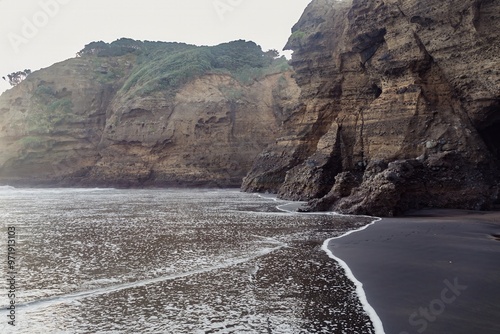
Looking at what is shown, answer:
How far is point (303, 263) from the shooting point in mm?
7711

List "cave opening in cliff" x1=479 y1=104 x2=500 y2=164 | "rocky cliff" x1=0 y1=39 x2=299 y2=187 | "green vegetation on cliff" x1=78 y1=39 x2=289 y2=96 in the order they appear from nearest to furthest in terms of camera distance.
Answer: "cave opening in cliff" x1=479 y1=104 x2=500 y2=164 < "rocky cliff" x1=0 y1=39 x2=299 y2=187 < "green vegetation on cliff" x1=78 y1=39 x2=289 y2=96

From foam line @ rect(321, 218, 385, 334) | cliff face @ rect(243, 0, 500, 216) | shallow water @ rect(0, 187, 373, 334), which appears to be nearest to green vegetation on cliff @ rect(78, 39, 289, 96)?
cliff face @ rect(243, 0, 500, 216)

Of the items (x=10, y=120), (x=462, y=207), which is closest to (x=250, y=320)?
(x=462, y=207)

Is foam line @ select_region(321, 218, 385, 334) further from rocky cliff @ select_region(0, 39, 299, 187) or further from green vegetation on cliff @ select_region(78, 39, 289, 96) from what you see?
green vegetation on cliff @ select_region(78, 39, 289, 96)

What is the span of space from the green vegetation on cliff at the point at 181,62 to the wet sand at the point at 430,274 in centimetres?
4711

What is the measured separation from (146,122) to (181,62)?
12.8 m

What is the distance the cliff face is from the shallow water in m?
7.47

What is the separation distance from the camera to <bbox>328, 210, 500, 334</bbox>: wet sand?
4.75 metres

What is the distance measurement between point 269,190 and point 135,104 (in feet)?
83.3

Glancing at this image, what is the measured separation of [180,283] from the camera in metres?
6.43

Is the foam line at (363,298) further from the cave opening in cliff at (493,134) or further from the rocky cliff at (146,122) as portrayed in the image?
the rocky cliff at (146,122)

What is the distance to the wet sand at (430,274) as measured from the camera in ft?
15.6

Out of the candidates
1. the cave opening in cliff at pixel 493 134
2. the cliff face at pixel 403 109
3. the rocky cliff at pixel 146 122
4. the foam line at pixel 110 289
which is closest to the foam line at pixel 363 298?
the foam line at pixel 110 289

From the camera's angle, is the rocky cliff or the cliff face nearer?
the cliff face
